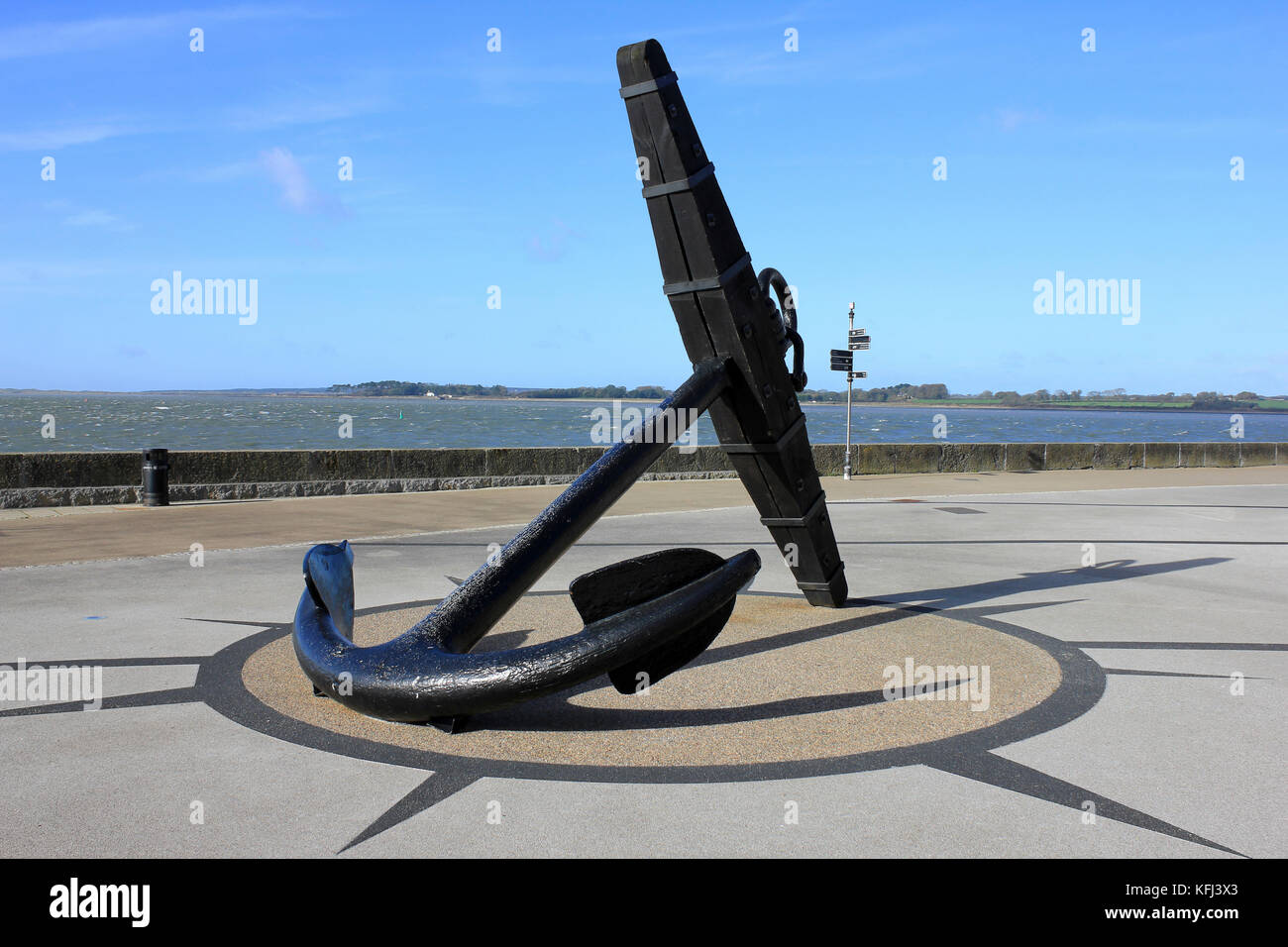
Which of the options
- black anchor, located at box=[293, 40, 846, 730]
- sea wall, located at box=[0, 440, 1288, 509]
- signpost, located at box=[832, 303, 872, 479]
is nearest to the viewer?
black anchor, located at box=[293, 40, 846, 730]

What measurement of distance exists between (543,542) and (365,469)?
12.1 metres

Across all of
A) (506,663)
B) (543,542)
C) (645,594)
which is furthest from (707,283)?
(506,663)

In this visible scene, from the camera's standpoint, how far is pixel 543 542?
3.84 meters

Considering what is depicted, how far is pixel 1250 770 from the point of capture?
364 centimetres

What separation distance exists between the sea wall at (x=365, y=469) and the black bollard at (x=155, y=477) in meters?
0.69

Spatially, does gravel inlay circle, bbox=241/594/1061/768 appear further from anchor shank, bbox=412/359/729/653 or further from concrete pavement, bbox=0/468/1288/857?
anchor shank, bbox=412/359/729/653

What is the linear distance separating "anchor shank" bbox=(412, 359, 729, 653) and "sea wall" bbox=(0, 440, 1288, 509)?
8802 mm

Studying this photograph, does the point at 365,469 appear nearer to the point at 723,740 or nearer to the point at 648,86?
the point at 648,86

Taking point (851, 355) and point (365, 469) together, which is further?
point (851, 355)

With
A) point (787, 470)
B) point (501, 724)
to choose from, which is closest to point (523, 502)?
point (787, 470)

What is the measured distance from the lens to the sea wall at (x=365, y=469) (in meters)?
13.1

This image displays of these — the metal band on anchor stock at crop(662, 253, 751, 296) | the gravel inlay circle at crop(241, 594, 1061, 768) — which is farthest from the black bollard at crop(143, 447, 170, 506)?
the metal band on anchor stock at crop(662, 253, 751, 296)

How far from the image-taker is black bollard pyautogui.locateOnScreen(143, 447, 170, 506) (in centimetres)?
1289
